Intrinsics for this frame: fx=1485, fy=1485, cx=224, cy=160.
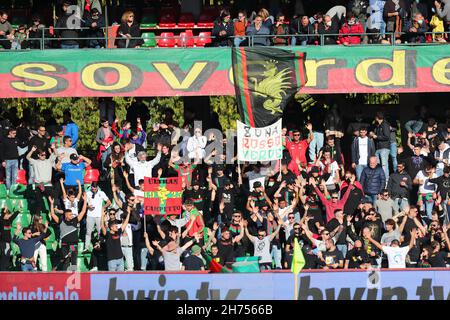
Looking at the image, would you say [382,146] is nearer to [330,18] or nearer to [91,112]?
[330,18]

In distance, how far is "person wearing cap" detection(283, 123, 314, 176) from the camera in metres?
28.5

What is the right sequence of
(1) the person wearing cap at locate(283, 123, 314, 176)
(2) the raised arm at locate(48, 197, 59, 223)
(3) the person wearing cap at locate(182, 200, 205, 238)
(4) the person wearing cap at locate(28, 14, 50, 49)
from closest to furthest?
(3) the person wearing cap at locate(182, 200, 205, 238)
(2) the raised arm at locate(48, 197, 59, 223)
(1) the person wearing cap at locate(283, 123, 314, 176)
(4) the person wearing cap at locate(28, 14, 50, 49)

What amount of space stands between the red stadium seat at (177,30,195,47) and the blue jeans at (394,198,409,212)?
5146 millimetres

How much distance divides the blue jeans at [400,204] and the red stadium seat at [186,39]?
203 inches

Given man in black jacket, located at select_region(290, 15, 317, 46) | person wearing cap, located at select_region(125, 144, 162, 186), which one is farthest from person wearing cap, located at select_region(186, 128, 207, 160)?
man in black jacket, located at select_region(290, 15, 317, 46)

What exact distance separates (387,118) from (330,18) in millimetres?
3831

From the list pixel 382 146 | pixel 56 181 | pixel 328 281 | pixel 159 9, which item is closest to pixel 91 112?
pixel 159 9

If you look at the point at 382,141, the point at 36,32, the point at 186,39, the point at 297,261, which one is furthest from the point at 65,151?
the point at 382,141

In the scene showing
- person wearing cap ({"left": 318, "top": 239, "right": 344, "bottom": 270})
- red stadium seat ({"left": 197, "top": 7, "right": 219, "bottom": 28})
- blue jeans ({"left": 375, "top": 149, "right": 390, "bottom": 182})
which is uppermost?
red stadium seat ({"left": 197, "top": 7, "right": 219, "bottom": 28})

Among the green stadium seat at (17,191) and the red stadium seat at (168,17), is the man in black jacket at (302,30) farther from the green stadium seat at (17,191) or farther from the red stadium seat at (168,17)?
the green stadium seat at (17,191)

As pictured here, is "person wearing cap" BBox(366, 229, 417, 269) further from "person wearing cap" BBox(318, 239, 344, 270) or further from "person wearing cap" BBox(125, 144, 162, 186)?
"person wearing cap" BBox(125, 144, 162, 186)

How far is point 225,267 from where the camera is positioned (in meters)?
25.8

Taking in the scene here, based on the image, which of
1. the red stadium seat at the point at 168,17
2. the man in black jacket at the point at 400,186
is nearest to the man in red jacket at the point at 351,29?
the man in black jacket at the point at 400,186

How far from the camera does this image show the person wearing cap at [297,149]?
2855 cm
